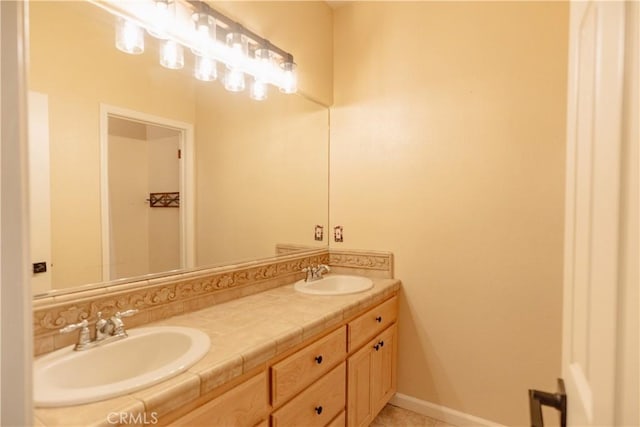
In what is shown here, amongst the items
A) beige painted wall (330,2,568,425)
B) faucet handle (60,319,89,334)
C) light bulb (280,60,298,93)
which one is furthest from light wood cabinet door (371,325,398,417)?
light bulb (280,60,298,93)

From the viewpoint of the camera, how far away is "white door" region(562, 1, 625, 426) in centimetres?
41

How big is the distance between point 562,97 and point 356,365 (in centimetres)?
167

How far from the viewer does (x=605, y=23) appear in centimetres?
44

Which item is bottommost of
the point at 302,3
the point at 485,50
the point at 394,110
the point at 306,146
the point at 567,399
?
the point at 567,399

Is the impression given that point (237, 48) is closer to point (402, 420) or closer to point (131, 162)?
point (131, 162)

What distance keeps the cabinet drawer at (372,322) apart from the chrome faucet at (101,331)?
0.95 m

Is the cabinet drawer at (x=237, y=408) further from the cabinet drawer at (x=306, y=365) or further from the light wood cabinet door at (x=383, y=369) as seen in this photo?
the light wood cabinet door at (x=383, y=369)

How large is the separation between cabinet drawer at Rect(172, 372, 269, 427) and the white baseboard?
134 centimetres

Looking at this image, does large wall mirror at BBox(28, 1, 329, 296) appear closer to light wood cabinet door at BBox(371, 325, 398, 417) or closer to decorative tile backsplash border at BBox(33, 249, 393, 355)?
decorative tile backsplash border at BBox(33, 249, 393, 355)

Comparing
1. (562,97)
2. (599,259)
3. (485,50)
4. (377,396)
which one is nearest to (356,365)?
(377,396)

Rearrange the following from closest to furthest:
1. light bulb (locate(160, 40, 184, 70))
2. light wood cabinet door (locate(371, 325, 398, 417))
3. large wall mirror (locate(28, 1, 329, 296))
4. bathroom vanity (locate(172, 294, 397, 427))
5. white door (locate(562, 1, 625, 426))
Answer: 1. white door (locate(562, 1, 625, 426))
2. bathroom vanity (locate(172, 294, 397, 427))
3. large wall mirror (locate(28, 1, 329, 296))
4. light bulb (locate(160, 40, 184, 70))
5. light wood cabinet door (locate(371, 325, 398, 417))

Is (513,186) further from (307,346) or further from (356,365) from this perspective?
(307,346)

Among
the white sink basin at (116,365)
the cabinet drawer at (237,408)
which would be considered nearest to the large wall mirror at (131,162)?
the white sink basin at (116,365)

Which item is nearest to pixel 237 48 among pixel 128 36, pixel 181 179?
pixel 128 36
